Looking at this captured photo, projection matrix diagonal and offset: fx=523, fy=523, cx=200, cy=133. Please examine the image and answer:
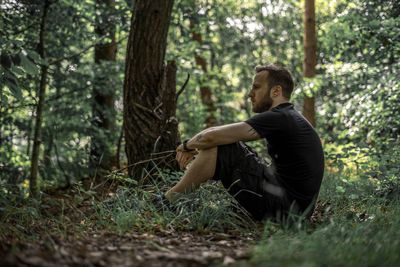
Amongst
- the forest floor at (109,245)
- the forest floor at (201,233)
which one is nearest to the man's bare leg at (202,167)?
the forest floor at (201,233)

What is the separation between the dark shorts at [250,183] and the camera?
14.7 ft

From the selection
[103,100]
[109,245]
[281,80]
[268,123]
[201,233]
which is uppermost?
[281,80]

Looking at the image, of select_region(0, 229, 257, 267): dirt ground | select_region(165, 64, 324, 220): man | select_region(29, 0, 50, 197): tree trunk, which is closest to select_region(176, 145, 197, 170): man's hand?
select_region(165, 64, 324, 220): man

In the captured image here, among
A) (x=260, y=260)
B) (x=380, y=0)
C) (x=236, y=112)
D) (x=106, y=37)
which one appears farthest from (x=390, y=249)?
(x=236, y=112)

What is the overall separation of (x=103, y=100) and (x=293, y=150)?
593 cm

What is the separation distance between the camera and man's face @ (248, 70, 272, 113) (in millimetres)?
4793

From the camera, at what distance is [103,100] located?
9.77 m

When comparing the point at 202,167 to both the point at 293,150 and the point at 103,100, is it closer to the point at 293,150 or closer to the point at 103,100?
the point at 293,150

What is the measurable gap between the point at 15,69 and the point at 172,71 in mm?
2296

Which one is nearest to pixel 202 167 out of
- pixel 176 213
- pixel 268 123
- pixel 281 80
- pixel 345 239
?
pixel 176 213

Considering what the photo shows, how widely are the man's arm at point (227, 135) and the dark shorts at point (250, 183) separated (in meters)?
0.10

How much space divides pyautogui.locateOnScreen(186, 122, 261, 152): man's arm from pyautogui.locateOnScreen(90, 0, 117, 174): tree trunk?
13.7 ft

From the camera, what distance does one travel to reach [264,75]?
15.9ft

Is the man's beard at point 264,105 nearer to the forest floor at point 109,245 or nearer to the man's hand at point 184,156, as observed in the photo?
the man's hand at point 184,156
